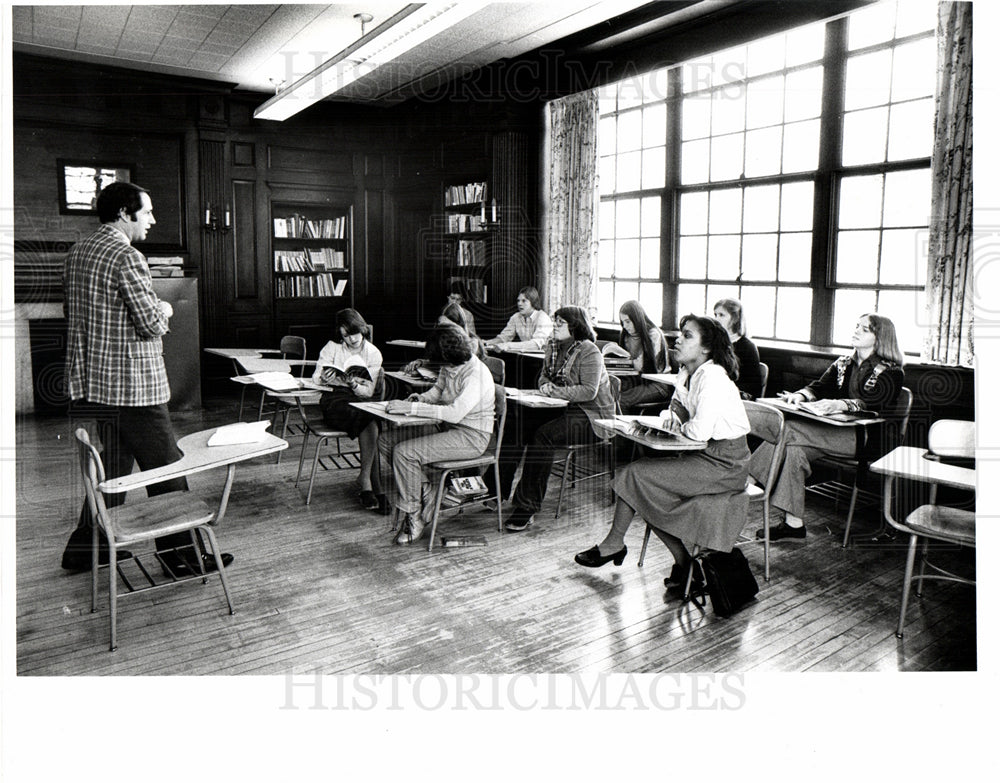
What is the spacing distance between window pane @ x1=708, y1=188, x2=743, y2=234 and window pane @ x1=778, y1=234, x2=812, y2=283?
1.64 feet

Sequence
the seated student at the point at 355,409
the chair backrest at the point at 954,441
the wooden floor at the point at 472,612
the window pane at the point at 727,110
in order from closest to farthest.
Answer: the wooden floor at the point at 472,612
the chair backrest at the point at 954,441
the seated student at the point at 355,409
the window pane at the point at 727,110

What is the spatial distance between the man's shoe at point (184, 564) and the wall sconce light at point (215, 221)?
5.72 m

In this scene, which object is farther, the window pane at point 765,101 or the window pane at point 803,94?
the window pane at point 765,101

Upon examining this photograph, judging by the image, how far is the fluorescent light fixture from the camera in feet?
17.2

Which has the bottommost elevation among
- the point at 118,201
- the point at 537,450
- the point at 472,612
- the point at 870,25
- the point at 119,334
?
the point at 472,612

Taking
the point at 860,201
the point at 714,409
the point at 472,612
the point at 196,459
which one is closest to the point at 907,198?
the point at 860,201

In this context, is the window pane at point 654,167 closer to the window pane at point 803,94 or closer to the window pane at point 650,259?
the window pane at point 650,259

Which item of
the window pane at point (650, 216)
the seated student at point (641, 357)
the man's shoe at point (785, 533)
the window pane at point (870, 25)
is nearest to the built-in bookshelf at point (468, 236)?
the window pane at point (650, 216)

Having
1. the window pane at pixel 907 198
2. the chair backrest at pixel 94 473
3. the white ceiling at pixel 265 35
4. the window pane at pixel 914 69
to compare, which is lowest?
the chair backrest at pixel 94 473

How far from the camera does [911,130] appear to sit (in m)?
5.26

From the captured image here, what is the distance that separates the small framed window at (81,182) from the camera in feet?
26.2

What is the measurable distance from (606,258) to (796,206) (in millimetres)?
2184

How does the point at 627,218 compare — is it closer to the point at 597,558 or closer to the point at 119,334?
the point at 597,558

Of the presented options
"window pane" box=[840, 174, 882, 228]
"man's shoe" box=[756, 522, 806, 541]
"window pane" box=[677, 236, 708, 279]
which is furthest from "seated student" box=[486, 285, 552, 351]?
"man's shoe" box=[756, 522, 806, 541]
